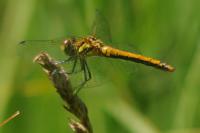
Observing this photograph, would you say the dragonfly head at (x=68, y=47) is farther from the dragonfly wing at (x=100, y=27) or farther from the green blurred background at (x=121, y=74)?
the dragonfly wing at (x=100, y=27)

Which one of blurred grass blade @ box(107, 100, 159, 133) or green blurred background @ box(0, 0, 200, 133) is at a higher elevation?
green blurred background @ box(0, 0, 200, 133)

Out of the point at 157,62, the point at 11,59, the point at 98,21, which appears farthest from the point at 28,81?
the point at 157,62

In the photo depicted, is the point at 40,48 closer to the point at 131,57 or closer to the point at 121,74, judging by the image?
the point at 131,57

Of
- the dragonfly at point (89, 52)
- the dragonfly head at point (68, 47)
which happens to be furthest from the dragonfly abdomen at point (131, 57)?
the dragonfly head at point (68, 47)

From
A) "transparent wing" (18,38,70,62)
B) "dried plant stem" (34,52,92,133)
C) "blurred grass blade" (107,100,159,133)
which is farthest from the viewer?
"blurred grass blade" (107,100,159,133)

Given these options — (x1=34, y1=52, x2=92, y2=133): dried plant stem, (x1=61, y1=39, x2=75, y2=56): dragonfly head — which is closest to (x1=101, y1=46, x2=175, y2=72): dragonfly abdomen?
(x1=61, y1=39, x2=75, y2=56): dragonfly head

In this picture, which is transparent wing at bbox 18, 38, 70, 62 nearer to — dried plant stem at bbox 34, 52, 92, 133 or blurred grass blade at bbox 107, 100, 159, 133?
blurred grass blade at bbox 107, 100, 159, 133
